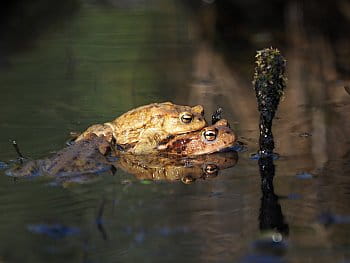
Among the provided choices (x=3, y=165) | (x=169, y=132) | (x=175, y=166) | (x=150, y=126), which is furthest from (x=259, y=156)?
(x=3, y=165)

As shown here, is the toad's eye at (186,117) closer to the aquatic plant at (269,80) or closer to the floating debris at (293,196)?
the aquatic plant at (269,80)

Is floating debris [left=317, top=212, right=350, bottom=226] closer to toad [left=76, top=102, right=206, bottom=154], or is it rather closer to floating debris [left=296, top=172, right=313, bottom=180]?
floating debris [left=296, top=172, right=313, bottom=180]

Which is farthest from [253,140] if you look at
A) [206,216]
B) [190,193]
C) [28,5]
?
[28,5]

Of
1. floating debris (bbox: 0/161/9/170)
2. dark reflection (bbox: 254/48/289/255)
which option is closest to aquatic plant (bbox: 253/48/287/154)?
dark reflection (bbox: 254/48/289/255)

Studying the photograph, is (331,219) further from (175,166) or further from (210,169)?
(175,166)

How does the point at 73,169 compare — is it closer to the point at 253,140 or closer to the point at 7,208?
the point at 7,208
